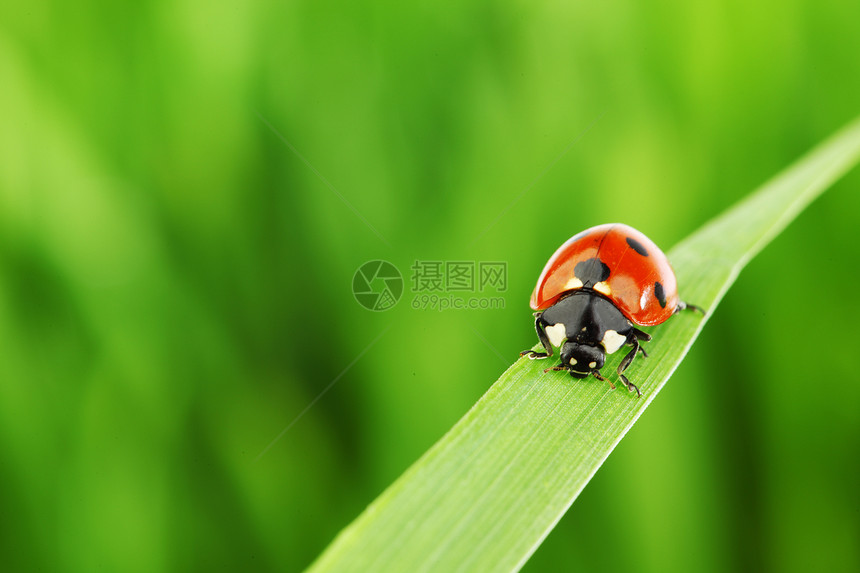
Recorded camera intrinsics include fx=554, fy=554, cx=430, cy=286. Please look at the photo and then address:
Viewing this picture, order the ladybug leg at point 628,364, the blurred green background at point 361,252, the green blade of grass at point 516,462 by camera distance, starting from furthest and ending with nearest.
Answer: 1. the blurred green background at point 361,252
2. the ladybug leg at point 628,364
3. the green blade of grass at point 516,462

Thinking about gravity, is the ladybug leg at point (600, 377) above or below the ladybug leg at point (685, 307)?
below

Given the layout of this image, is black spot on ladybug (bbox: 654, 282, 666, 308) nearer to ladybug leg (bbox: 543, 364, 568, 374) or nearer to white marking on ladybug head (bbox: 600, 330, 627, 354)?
white marking on ladybug head (bbox: 600, 330, 627, 354)

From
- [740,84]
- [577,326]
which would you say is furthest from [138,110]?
→ [740,84]

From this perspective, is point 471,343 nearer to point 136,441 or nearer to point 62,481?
point 136,441

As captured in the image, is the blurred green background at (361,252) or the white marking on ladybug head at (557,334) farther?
the blurred green background at (361,252)

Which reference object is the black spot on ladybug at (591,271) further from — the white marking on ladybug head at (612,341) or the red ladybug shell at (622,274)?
the white marking on ladybug head at (612,341)

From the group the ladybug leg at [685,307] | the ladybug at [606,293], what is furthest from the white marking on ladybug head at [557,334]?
the ladybug leg at [685,307]

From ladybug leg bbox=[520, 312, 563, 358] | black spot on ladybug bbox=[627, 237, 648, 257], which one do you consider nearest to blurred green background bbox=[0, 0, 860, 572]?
ladybug leg bbox=[520, 312, 563, 358]

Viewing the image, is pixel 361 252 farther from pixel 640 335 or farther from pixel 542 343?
pixel 640 335
